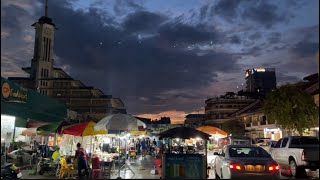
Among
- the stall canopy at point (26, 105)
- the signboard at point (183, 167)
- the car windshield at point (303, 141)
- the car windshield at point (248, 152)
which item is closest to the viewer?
the signboard at point (183, 167)

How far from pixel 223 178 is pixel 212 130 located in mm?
11897

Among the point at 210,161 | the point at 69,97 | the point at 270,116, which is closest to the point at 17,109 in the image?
the point at 210,161

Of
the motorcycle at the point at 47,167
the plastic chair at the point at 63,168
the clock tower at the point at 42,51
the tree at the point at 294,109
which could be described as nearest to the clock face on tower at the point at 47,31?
→ the clock tower at the point at 42,51

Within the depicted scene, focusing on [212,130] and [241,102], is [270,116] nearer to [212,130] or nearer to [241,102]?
[212,130]

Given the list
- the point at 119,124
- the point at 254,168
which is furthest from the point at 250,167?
the point at 119,124

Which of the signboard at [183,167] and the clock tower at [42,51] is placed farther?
the clock tower at [42,51]

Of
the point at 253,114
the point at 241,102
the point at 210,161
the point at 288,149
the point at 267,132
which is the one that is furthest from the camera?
the point at 241,102

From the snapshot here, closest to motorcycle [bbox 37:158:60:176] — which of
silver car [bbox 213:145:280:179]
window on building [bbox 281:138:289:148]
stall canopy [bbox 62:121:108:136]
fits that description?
stall canopy [bbox 62:121:108:136]

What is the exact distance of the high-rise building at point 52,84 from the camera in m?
110

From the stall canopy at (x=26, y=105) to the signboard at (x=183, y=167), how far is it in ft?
36.3

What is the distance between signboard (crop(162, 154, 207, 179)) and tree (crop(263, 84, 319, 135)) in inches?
655

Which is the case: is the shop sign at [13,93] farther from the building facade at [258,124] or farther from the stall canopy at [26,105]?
the building facade at [258,124]

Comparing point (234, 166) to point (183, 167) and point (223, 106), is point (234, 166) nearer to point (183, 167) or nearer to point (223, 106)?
point (183, 167)

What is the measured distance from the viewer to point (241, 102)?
126312 millimetres
